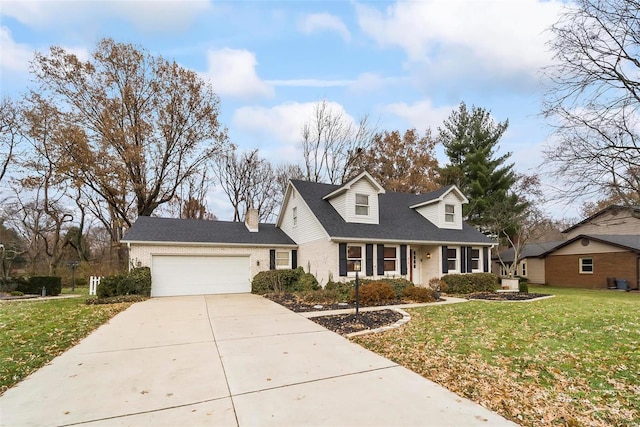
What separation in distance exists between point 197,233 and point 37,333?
Result: 9383mm

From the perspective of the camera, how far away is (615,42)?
6.89 meters

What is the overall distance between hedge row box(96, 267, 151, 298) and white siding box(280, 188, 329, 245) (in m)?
7.30

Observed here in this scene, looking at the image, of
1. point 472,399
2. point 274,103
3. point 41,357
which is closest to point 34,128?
point 274,103

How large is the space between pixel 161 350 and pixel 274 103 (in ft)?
49.2

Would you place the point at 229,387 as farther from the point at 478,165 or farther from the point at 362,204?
the point at 478,165

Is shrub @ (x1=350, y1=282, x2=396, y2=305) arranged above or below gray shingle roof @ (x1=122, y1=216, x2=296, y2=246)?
below

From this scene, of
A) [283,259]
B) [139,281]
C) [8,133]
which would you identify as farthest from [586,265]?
[8,133]

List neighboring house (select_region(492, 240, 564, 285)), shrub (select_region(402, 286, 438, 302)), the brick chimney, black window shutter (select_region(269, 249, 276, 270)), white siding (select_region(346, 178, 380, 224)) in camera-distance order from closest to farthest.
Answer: shrub (select_region(402, 286, 438, 302))
white siding (select_region(346, 178, 380, 224))
black window shutter (select_region(269, 249, 276, 270))
the brick chimney
neighboring house (select_region(492, 240, 564, 285))

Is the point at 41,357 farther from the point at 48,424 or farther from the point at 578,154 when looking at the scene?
the point at 578,154

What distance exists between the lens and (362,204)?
51.4ft

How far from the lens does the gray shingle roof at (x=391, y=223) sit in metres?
14.6

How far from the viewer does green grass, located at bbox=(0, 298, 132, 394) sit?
→ 16.3 ft

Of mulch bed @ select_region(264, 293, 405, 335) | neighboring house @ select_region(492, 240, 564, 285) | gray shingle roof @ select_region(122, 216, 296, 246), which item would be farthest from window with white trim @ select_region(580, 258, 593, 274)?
→ gray shingle roof @ select_region(122, 216, 296, 246)

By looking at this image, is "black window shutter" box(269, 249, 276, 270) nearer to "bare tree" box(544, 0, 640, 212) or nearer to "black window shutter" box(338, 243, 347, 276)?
"black window shutter" box(338, 243, 347, 276)
